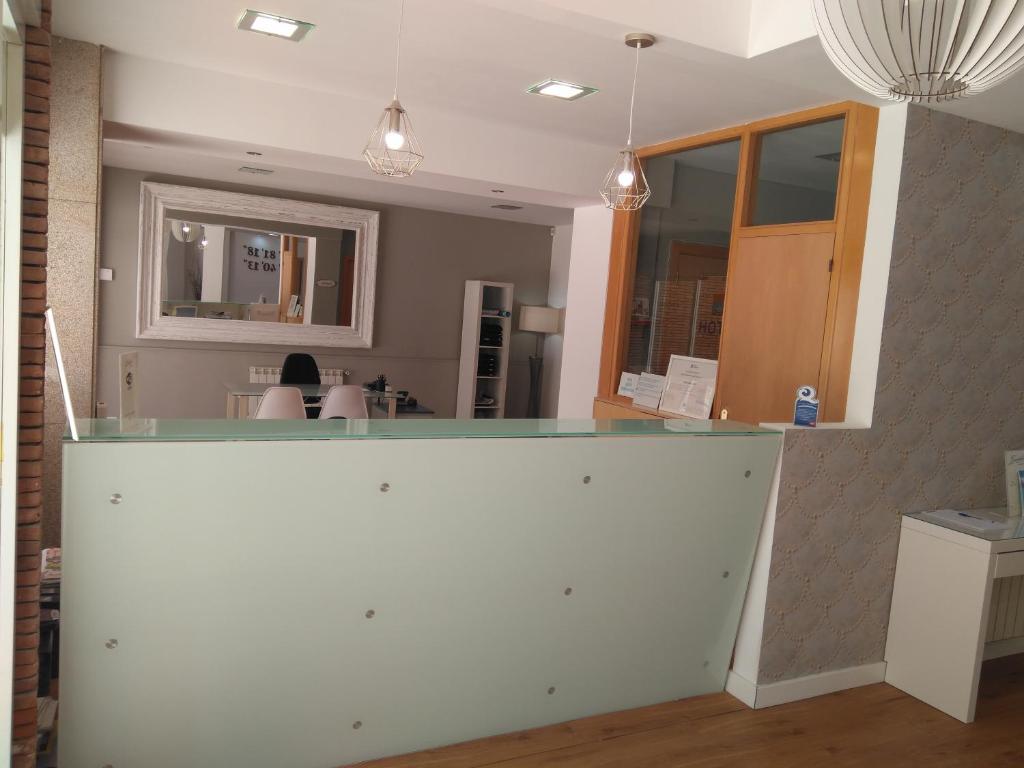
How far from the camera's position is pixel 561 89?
3.87 m

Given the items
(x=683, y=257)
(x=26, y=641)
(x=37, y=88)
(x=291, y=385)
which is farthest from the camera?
(x=291, y=385)

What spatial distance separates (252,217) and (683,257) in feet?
16.2

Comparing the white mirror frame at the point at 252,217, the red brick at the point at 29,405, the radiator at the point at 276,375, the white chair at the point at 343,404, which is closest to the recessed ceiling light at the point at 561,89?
the white chair at the point at 343,404

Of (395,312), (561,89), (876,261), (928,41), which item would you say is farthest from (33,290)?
(395,312)

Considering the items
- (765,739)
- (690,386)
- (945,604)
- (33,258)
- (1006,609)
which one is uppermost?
(33,258)

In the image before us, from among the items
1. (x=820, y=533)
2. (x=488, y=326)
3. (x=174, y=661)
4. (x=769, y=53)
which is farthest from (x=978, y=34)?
(x=488, y=326)

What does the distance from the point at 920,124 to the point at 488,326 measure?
19.7 feet

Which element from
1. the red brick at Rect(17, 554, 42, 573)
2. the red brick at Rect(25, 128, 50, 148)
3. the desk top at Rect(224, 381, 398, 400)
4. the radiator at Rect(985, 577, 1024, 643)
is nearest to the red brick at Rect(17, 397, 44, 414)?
the red brick at Rect(17, 554, 42, 573)

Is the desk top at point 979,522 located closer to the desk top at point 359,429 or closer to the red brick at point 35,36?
the desk top at point 359,429

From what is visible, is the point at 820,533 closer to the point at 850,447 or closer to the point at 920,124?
the point at 850,447

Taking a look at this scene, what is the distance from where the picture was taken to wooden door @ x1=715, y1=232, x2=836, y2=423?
12.1 ft

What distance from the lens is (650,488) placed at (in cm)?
300

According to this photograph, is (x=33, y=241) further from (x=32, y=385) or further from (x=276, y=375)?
(x=276, y=375)

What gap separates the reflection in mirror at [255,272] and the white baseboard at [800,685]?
19.9 feet
